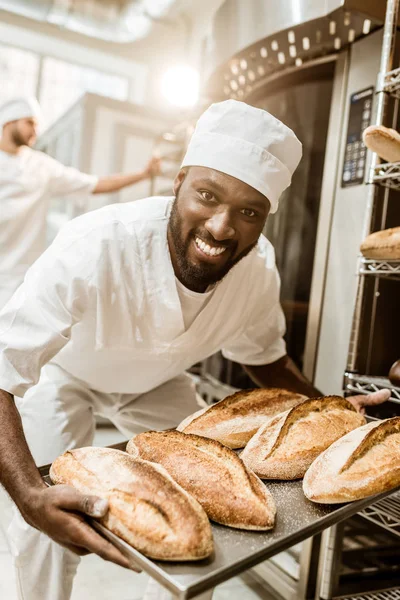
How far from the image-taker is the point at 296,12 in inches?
56.7

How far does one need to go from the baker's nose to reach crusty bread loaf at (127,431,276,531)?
0.38 m

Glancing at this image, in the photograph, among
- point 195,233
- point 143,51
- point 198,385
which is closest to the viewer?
point 195,233

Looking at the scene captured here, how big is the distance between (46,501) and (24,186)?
1887mm

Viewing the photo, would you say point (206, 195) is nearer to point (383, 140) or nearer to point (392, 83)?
point (383, 140)

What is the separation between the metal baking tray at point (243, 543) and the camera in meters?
0.61

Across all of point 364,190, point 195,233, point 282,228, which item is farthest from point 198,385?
point 195,233

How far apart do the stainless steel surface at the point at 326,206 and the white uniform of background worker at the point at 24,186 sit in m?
0.97

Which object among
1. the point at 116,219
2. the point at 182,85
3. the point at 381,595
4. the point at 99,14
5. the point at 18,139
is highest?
the point at 99,14

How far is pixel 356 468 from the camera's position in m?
0.87

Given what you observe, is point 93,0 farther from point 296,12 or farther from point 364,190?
point 364,190

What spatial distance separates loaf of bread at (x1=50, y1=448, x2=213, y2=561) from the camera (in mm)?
645

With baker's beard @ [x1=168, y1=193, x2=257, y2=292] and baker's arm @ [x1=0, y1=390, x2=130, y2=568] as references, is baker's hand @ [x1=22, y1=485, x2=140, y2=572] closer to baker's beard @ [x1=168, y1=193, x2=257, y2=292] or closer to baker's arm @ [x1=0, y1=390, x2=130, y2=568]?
baker's arm @ [x1=0, y1=390, x2=130, y2=568]

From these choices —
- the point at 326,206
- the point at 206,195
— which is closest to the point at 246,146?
the point at 206,195

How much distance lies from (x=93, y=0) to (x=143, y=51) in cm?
86
